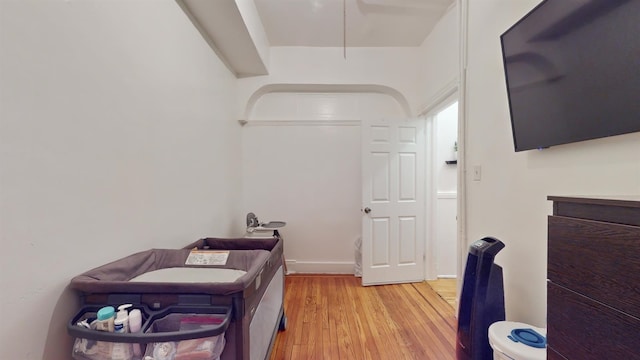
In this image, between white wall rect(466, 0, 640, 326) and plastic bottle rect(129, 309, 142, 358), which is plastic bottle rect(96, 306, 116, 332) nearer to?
plastic bottle rect(129, 309, 142, 358)

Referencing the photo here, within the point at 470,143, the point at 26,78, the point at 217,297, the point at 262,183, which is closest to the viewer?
the point at 26,78

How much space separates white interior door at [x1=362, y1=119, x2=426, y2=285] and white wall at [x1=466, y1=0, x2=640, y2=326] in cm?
112

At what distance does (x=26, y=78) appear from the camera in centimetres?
87

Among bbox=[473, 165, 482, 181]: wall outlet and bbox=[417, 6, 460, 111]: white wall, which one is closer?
bbox=[473, 165, 482, 181]: wall outlet

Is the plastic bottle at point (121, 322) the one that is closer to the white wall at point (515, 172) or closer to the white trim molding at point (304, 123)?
the white wall at point (515, 172)

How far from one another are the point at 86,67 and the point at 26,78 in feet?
0.86

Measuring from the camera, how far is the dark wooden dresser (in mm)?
640

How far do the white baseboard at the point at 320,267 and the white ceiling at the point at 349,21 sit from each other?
2836 millimetres

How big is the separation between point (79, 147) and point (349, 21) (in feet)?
8.50

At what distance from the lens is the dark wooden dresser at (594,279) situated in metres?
0.64

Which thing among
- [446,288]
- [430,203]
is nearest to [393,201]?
[430,203]

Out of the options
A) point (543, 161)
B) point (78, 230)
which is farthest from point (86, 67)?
point (543, 161)

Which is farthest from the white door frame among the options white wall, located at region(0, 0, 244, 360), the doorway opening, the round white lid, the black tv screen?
white wall, located at region(0, 0, 244, 360)

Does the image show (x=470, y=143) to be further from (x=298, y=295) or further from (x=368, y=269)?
(x=298, y=295)
